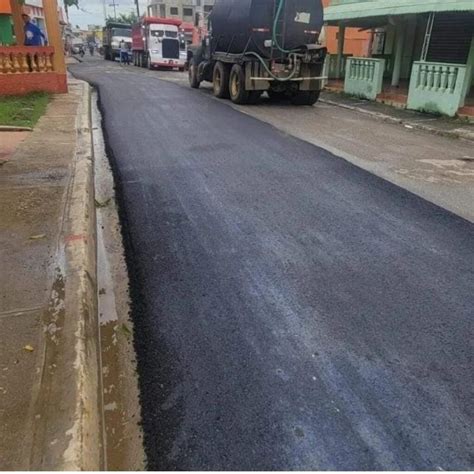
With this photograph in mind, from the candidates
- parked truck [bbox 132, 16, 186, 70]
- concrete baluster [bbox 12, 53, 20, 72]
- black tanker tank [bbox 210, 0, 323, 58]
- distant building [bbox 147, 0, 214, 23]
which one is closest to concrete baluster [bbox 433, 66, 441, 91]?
black tanker tank [bbox 210, 0, 323, 58]

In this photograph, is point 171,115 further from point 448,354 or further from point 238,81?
point 448,354

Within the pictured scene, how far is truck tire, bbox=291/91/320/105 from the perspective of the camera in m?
14.0

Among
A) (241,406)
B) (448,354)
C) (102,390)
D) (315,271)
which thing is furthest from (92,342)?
(448,354)

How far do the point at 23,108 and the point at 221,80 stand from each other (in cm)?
613

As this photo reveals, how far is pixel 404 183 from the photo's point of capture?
632cm

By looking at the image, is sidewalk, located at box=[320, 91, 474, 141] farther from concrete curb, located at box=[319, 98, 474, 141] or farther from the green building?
the green building

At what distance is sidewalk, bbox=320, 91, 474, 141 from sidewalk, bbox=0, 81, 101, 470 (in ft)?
26.2

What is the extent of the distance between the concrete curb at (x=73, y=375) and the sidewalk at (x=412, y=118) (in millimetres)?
8735

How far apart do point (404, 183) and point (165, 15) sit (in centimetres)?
7286

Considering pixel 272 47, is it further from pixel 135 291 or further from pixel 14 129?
pixel 135 291

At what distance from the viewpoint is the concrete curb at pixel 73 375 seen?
6.46ft

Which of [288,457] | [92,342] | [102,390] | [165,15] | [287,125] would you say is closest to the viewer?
[288,457]

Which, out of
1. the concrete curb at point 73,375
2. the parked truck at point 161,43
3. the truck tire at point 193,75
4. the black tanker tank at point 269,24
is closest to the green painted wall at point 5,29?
the parked truck at point 161,43

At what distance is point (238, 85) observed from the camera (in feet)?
44.9
